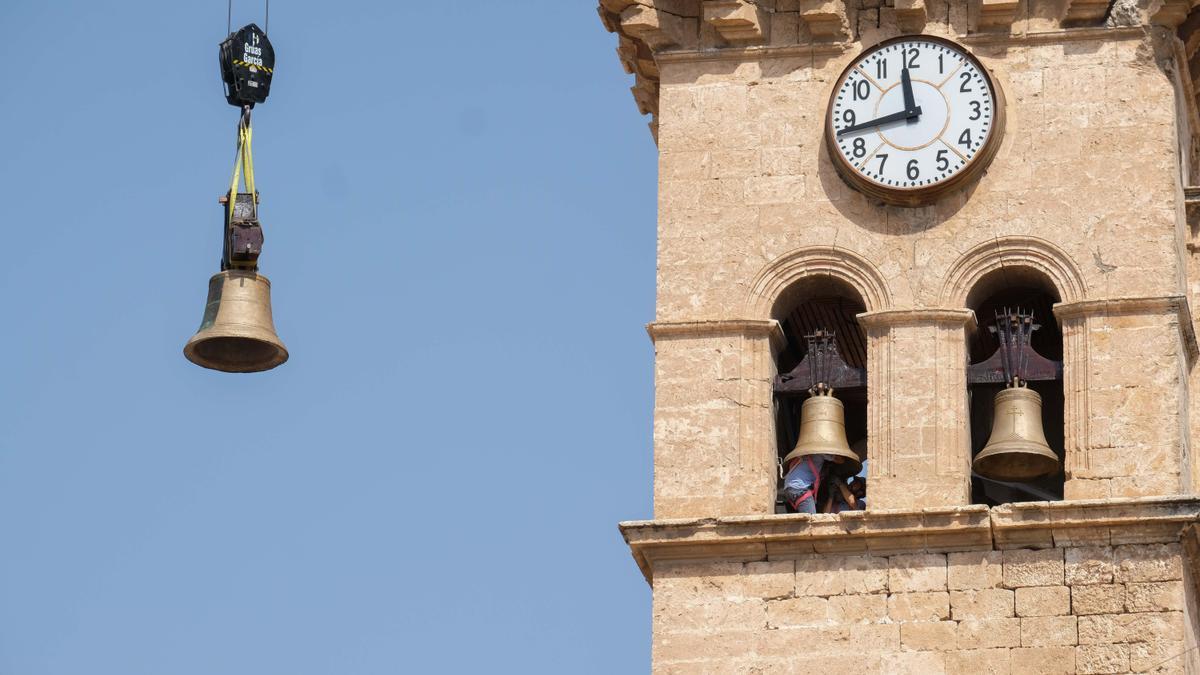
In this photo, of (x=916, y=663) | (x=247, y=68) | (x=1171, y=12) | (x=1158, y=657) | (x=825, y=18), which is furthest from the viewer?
(x=825, y=18)

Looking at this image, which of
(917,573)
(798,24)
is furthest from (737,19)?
(917,573)

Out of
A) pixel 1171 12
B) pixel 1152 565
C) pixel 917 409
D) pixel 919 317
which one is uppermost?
pixel 1171 12

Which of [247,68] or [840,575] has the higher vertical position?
[247,68]

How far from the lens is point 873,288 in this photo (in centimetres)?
3534

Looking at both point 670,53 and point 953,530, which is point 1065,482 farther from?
point 670,53

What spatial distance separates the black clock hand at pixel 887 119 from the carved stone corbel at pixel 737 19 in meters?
1.10

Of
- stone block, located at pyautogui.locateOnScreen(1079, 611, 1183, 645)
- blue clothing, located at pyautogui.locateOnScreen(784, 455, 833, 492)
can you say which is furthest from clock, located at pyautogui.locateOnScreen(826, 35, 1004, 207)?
stone block, located at pyautogui.locateOnScreen(1079, 611, 1183, 645)

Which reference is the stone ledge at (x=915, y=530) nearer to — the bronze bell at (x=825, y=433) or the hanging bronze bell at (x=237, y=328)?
the bronze bell at (x=825, y=433)

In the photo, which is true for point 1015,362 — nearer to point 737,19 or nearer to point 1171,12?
point 1171,12

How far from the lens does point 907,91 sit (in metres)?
35.7

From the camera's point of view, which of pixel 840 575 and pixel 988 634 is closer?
pixel 988 634

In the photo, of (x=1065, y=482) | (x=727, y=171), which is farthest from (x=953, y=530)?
(x=727, y=171)

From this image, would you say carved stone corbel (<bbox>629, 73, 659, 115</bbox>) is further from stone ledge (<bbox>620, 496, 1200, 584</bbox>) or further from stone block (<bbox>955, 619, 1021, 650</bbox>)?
stone block (<bbox>955, 619, 1021, 650</bbox>)

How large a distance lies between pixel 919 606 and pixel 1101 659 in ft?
4.55
